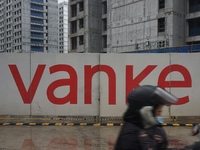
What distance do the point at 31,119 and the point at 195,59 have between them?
23.4 ft

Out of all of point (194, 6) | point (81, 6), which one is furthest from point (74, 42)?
point (194, 6)

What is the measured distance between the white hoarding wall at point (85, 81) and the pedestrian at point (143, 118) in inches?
331

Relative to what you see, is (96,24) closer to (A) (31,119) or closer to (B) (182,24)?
(B) (182,24)

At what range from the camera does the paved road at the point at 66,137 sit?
721cm

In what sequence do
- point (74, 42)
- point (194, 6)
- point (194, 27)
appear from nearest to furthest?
point (194, 6) → point (194, 27) → point (74, 42)

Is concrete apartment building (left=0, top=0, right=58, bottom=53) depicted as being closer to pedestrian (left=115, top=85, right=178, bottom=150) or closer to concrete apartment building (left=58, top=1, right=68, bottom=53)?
concrete apartment building (left=58, top=1, right=68, bottom=53)

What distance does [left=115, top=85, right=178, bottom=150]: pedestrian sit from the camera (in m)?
2.04

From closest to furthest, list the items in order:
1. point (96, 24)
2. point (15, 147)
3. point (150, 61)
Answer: point (15, 147)
point (150, 61)
point (96, 24)

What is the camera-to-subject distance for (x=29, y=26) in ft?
348

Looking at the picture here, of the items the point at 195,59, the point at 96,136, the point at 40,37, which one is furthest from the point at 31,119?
the point at 40,37

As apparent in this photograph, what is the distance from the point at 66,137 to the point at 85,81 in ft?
9.60

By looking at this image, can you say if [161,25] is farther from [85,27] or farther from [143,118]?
[143,118]

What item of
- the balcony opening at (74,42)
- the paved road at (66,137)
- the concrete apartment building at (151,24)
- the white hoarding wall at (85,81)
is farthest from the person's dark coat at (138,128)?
the balcony opening at (74,42)

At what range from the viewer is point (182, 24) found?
38469 mm
